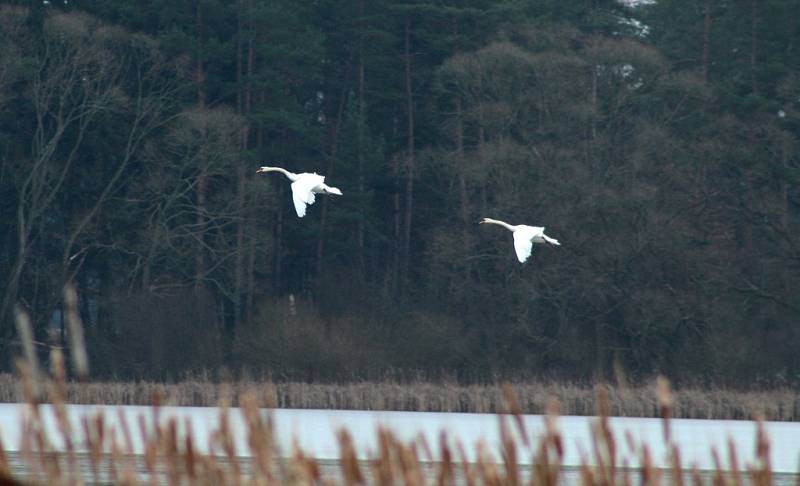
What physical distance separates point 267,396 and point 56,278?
28518mm

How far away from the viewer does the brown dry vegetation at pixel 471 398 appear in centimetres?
2208

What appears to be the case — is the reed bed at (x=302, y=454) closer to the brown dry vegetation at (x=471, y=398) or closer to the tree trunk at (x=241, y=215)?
the brown dry vegetation at (x=471, y=398)

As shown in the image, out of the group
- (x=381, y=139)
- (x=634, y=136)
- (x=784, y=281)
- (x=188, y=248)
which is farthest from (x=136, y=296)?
(x=784, y=281)

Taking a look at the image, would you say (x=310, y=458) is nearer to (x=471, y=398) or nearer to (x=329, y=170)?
(x=471, y=398)

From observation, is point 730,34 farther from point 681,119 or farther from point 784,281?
point 784,281

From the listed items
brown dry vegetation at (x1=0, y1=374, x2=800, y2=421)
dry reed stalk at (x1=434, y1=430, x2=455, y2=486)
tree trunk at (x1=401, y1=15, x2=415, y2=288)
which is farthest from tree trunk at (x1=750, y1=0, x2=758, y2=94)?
dry reed stalk at (x1=434, y1=430, x2=455, y2=486)

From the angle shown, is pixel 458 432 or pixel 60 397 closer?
pixel 60 397

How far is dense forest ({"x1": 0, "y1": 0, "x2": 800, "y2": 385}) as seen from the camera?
96.8 feet

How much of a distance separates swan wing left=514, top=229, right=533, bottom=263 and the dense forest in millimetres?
9469

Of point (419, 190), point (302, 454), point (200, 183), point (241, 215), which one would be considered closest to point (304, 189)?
point (302, 454)

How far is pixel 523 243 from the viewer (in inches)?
707

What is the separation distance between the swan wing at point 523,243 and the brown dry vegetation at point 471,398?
375 cm

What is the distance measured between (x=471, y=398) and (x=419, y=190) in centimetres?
1615

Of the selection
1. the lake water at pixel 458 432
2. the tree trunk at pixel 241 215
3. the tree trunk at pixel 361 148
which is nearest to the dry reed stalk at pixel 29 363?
the lake water at pixel 458 432
